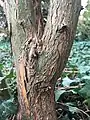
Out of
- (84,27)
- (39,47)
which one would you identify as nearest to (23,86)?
(39,47)

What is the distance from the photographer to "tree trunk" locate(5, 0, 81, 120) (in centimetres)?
80

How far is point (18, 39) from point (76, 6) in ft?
0.62

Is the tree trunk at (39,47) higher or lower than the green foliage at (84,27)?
higher

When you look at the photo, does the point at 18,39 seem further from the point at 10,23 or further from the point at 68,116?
the point at 68,116

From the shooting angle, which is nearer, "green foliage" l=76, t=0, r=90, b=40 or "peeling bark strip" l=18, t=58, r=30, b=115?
"peeling bark strip" l=18, t=58, r=30, b=115

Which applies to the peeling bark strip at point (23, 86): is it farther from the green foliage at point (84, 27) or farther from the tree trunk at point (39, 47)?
the green foliage at point (84, 27)

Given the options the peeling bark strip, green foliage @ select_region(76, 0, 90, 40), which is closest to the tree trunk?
the peeling bark strip

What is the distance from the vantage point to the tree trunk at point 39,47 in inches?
31.6

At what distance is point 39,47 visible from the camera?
2.71 ft

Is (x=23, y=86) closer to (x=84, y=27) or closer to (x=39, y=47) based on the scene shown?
(x=39, y=47)

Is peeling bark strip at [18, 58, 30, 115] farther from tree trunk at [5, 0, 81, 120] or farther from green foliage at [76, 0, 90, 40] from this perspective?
green foliage at [76, 0, 90, 40]

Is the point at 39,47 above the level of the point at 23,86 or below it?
above

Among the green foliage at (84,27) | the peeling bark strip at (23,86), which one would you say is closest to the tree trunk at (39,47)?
the peeling bark strip at (23,86)

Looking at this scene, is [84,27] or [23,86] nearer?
[23,86]
